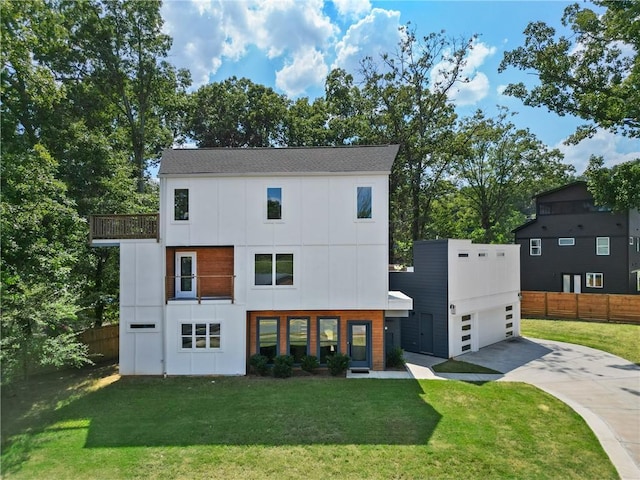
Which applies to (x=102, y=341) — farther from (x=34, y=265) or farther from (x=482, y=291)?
(x=482, y=291)

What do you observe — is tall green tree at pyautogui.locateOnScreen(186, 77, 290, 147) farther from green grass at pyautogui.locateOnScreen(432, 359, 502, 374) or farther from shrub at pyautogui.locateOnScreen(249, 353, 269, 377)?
green grass at pyautogui.locateOnScreen(432, 359, 502, 374)

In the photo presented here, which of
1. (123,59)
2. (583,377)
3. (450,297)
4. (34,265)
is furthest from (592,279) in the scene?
(123,59)

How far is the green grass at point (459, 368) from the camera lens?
45.3 feet

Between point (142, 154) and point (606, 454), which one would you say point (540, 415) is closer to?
point (606, 454)

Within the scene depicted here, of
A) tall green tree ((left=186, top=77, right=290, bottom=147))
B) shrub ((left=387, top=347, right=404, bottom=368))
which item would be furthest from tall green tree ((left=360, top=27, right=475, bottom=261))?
shrub ((left=387, top=347, right=404, bottom=368))

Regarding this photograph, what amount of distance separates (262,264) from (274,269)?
1.65 ft

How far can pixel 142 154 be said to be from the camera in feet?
77.5

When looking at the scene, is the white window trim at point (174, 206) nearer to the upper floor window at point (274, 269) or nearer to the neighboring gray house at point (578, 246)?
the upper floor window at point (274, 269)

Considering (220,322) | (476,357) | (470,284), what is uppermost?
(470,284)

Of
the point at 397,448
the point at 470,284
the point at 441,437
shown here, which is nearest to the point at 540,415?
the point at 441,437

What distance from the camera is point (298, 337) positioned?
14.1 meters

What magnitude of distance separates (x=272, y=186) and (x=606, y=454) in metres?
12.1

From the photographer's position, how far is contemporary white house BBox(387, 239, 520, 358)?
1555 cm

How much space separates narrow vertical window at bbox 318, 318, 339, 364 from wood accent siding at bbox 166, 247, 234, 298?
3.93m
